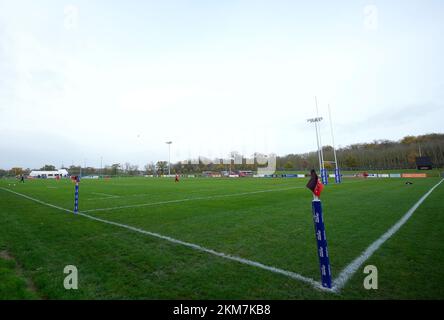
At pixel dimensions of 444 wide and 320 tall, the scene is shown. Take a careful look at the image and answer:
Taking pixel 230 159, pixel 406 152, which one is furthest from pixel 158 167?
pixel 406 152

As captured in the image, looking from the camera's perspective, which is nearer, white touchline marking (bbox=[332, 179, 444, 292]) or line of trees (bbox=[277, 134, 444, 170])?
white touchline marking (bbox=[332, 179, 444, 292])

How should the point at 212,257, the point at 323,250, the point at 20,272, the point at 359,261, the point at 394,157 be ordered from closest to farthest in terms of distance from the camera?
the point at 323,250, the point at 20,272, the point at 359,261, the point at 212,257, the point at 394,157

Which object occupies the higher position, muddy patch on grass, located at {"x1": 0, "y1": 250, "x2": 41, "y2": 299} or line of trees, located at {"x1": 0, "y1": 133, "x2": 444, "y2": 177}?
line of trees, located at {"x1": 0, "y1": 133, "x2": 444, "y2": 177}

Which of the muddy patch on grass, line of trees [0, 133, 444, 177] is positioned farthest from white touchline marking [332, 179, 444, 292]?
line of trees [0, 133, 444, 177]

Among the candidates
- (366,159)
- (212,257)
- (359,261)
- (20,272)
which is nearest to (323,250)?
(359,261)

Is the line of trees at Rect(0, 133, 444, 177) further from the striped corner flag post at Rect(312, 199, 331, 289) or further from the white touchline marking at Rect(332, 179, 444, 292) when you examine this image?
the striped corner flag post at Rect(312, 199, 331, 289)

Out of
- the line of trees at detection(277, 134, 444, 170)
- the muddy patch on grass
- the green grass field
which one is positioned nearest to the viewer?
the green grass field

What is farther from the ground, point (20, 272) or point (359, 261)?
point (20, 272)

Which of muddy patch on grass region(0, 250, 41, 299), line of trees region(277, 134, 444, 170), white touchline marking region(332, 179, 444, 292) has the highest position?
line of trees region(277, 134, 444, 170)

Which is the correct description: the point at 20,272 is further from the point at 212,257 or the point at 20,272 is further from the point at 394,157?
the point at 394,157

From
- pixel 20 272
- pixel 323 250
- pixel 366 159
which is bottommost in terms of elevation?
pixel 20 272

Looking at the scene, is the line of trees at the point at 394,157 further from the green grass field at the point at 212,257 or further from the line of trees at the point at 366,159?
the green grass field at the point at 212,257

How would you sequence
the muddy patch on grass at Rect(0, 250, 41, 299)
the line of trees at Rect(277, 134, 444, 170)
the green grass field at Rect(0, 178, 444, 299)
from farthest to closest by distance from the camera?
the line of trees at Rect(277, 134, 444, 170) < the muddy patch on grass at Rect(0, 250, 41, 299) < the green grass field at Rect(0, 178, 444, 299)

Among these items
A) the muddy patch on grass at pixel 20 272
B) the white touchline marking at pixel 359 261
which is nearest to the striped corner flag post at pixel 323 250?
the white touchline marking at pixel 359 261
